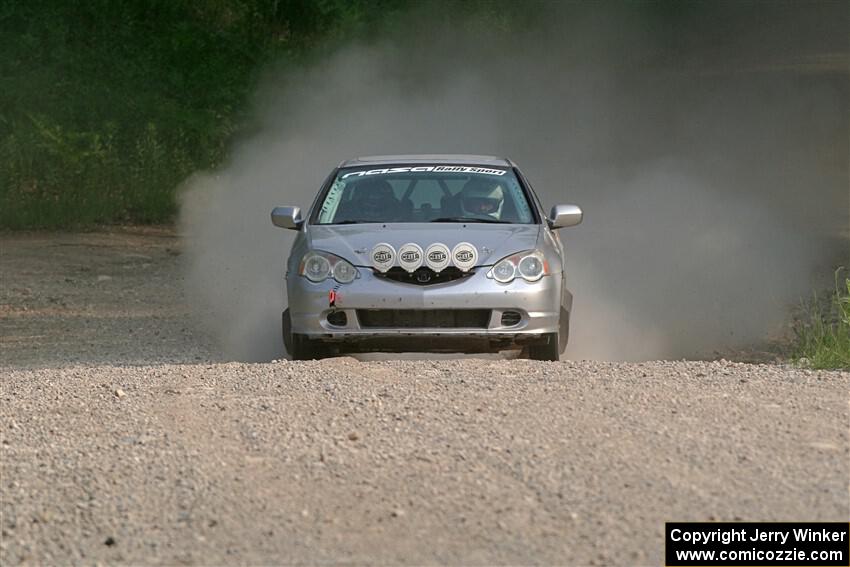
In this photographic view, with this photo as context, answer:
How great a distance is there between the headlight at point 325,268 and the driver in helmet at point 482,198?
117 cm

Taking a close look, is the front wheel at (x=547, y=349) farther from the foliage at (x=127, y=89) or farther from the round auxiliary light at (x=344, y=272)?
the foliage at (x=127, y=89)

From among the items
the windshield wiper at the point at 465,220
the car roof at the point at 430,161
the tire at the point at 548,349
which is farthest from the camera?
the car roof at the point at 430,161

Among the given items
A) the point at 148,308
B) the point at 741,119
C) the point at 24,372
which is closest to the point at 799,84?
the point at 741,119

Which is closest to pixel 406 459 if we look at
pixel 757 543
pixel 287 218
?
pixel 757 543

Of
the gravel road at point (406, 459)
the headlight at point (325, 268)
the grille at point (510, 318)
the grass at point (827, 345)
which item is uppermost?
the headlight at point (325, 268)

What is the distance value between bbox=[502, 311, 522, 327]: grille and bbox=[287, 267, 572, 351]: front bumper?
0.6 inches

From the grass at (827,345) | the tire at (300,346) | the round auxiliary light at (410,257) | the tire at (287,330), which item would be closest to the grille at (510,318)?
the round auxiliary light at (410,257)

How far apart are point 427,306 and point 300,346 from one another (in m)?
0.90

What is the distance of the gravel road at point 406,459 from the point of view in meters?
6.33

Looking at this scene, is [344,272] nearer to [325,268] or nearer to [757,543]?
[325,268]

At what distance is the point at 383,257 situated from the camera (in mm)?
10461

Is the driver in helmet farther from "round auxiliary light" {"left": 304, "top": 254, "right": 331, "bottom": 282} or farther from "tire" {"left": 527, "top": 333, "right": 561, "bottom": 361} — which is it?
"round auxiliary light" {"left": 304, "top": 254, "right": 331, "bottom": 282}

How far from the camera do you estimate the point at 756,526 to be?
630cm

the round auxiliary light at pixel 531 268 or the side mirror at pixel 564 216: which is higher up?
the side mirror at pixel 564 216
